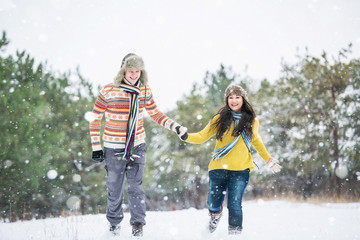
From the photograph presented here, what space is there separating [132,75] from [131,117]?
0.44 metres

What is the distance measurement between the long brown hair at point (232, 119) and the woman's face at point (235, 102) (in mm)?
45

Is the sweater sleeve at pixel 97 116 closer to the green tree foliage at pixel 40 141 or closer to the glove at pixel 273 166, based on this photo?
the glove at pixel 273 166

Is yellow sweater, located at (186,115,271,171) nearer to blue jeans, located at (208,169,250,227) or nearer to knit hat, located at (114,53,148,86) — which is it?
blue jeans, located at (208,169,250,227)

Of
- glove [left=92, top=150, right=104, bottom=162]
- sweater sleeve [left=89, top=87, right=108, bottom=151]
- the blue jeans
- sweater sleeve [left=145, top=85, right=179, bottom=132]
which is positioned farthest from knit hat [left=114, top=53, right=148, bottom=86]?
the blue jeans

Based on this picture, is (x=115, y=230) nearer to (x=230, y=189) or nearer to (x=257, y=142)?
(x=230, y=189)

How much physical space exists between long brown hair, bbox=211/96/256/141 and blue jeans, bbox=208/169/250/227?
0.38 meters

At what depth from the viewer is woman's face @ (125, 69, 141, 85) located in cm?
288

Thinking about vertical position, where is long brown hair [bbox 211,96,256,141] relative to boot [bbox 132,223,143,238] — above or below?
above

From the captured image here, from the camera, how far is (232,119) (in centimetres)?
295

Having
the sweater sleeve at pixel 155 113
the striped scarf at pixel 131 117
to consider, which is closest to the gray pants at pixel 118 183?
the striped scarf at pixel 131 117

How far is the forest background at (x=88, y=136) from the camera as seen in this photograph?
895 cm

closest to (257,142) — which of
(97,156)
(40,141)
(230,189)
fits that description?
(230,189)

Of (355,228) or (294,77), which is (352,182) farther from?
(355,228)

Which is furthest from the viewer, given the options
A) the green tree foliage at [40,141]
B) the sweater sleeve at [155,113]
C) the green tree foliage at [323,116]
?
the green tree foliage at [323,116]
